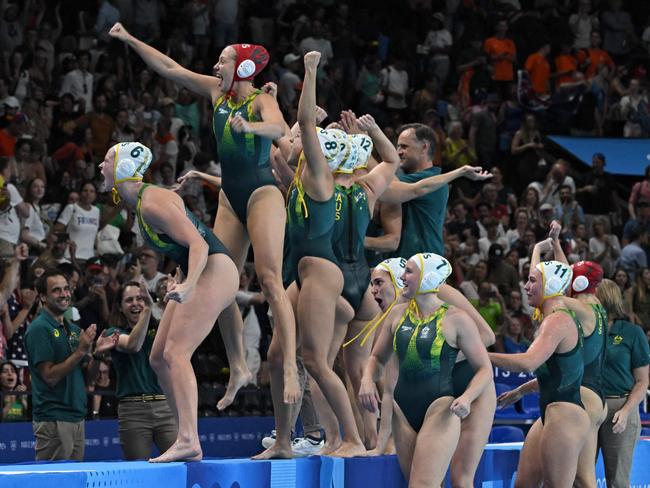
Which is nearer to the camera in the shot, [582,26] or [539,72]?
[539,72]

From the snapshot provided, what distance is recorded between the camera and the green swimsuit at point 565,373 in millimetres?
8984

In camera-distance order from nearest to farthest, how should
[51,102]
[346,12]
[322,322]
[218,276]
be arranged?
[218,276] < [322,322] < [51,102] < [346,12]

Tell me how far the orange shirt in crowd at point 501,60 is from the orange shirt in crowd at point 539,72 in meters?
0.32

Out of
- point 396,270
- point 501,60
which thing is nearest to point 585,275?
point 396,270

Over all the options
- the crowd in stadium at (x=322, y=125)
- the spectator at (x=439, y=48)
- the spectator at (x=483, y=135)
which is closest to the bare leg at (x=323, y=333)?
the crowd in stadium at (x=322, y=125)

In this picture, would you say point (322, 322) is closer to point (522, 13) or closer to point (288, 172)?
point (288, 172)

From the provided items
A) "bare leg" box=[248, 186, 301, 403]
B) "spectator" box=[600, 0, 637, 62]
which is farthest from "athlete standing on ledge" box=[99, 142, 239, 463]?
"spectator" box=[600, 0, 637, 62]

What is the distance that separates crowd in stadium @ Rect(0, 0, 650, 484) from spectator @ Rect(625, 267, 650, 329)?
0.8 inches

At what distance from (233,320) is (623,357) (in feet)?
12.2

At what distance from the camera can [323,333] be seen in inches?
330

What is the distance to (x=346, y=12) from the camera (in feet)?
66.7

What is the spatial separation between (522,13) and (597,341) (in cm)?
1373

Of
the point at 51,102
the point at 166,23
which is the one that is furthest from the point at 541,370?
the point at 166,23

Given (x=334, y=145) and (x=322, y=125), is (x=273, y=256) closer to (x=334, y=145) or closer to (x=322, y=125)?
(x=334, y=145)
